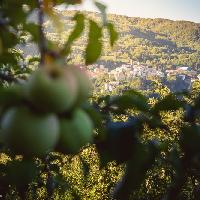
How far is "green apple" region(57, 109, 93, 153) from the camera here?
39.9 inches

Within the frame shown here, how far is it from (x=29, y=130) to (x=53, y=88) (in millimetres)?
130

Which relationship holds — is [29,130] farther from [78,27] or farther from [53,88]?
[78,27]

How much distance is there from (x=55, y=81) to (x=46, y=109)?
9 cm

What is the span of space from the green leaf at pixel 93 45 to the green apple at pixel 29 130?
15.7 inches

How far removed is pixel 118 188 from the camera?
1.41 meters

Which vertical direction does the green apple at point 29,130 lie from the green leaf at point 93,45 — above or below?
below

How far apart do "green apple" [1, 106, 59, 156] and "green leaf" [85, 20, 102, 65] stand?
1.31 feet

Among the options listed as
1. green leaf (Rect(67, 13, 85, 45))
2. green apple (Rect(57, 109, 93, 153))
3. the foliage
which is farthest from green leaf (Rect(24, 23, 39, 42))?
green apple (Rect(57, 109, 93, 153))

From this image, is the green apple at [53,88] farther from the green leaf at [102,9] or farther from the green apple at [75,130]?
the green leaf at [102,9]

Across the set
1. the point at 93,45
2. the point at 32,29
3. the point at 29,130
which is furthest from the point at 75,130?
the point at 32,29

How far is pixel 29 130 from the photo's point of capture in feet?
3.06

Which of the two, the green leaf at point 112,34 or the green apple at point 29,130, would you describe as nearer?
the green apple at point 29,130

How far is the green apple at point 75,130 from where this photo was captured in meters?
1.01

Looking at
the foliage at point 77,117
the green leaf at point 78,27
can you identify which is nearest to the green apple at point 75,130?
the foliage at point 77,117
